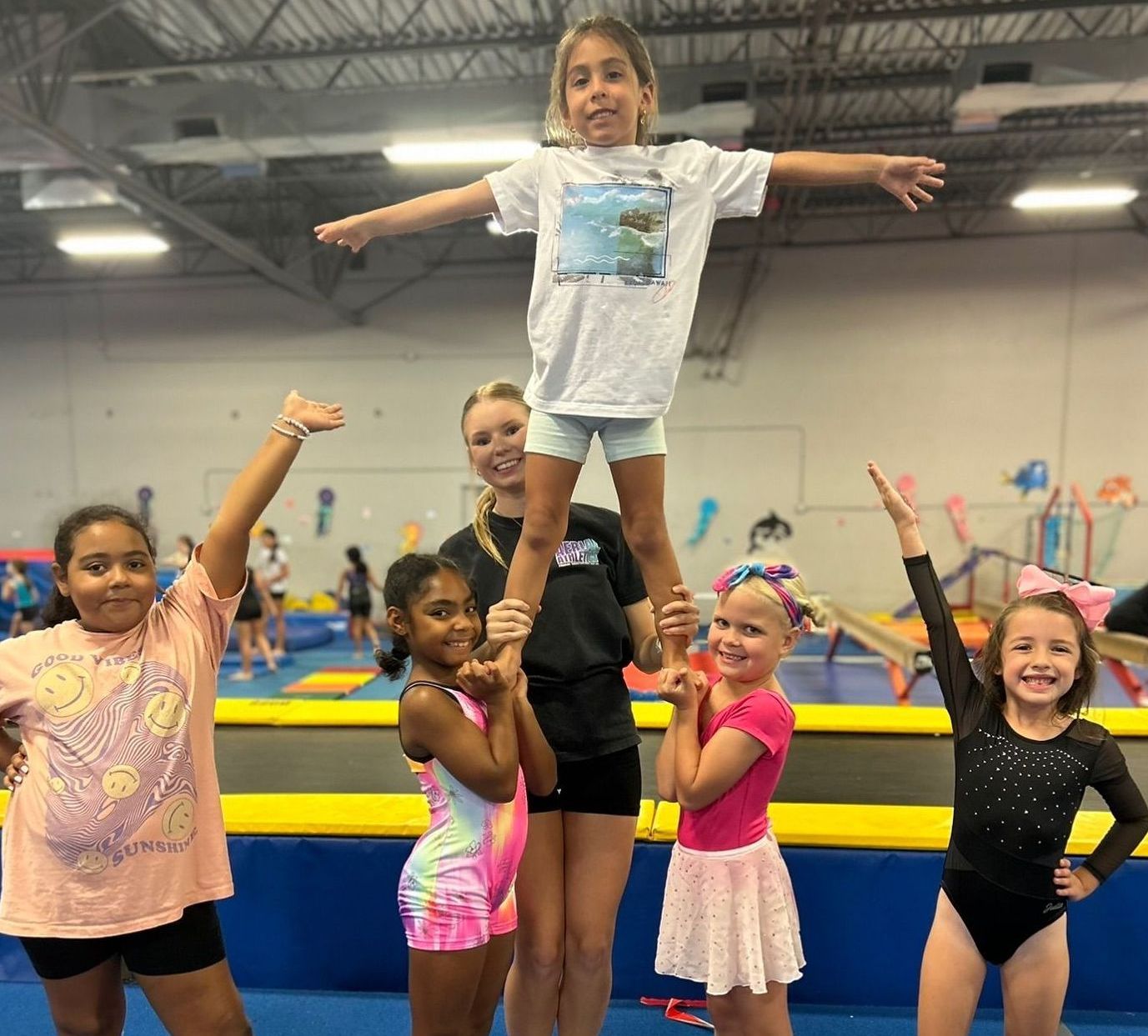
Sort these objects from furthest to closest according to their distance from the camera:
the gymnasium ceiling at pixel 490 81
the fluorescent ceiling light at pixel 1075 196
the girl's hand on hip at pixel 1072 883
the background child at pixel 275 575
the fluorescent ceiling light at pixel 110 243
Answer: the fluorescent ceiling light at pixel 110 243
the background child at pixel 275 575
the fluorescent ceiling light at pixel 1075 196
the gymnasium ceiling at pixel 490 81
the girl's hand on hip at pixel 1072 883

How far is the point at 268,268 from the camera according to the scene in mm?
8266

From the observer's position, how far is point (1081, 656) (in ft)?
4.84

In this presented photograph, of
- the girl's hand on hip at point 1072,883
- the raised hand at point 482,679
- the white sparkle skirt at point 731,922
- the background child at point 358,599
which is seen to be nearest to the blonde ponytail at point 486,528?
the raised hand at point 482,679

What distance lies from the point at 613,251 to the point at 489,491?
1.77 ft

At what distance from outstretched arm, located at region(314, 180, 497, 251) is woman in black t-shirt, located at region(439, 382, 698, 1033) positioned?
0.33 m

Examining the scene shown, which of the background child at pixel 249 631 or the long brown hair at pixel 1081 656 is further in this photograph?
the background child at pixel 249 631

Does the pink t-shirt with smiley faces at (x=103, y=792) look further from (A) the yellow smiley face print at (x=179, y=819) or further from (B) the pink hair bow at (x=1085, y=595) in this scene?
(B) the pink hair bow at (x=1085, y=595)

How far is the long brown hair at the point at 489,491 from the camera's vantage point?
150 cm

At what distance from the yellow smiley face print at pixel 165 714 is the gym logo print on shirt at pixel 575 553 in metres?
0.74

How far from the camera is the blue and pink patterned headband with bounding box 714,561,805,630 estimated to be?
4.83 feet

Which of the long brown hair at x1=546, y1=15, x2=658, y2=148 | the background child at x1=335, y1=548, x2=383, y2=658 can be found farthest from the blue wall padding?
the background child at x1=335, y1=548, x2=383, y2=658

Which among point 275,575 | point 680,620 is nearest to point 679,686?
point 680,620

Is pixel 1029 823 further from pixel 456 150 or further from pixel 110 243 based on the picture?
pixel 110 243

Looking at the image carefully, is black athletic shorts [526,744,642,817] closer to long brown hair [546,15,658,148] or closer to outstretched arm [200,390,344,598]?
outstretched arm [200,390,344,598]
